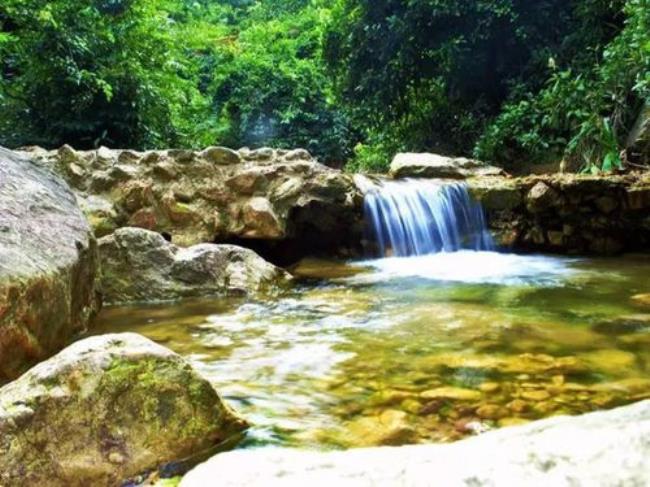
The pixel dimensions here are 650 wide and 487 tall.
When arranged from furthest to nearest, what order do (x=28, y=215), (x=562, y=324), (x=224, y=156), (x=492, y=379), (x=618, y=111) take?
(x=618, y=111) < (x=224, y=156) < (x=562, y=324) < (x=28, y=215) < (x=492, y=379)

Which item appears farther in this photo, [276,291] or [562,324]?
[276,291]

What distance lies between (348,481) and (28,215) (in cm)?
321

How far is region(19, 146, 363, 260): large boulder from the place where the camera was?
6.83 metres

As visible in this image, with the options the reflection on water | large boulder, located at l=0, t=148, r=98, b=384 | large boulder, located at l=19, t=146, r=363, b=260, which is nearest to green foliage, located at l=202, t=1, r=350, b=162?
large boulder, located at l=19, t=146, r=363, b=260

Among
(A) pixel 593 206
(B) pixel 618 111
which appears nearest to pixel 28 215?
(A) pixel 593 206

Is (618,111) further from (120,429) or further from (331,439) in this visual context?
(120,429)

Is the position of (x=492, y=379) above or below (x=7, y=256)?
below

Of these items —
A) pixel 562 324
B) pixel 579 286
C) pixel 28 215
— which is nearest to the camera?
pixel 28 215

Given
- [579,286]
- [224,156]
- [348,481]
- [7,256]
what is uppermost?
[224,156]

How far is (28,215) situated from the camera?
145 inches

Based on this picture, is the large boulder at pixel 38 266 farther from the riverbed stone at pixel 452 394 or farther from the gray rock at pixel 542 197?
the gray rock at pixel 542 197

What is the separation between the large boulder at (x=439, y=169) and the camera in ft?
29.2

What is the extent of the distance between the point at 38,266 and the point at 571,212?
631cm

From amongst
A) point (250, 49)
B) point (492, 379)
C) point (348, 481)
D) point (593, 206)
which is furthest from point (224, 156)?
point (250, 49)
